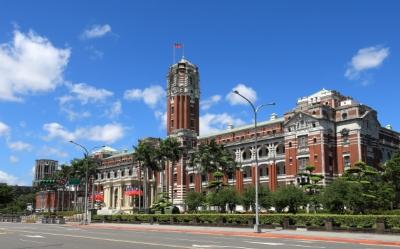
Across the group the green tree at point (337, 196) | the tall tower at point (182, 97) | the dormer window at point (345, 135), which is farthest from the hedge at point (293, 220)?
the tall tower at point (182, 97)

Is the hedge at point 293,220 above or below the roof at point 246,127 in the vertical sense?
below

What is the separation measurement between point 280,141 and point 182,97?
3248 centimetres

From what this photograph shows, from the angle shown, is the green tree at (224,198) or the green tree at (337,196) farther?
the green tree at (224,198)

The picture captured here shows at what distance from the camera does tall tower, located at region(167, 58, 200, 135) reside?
123 meters

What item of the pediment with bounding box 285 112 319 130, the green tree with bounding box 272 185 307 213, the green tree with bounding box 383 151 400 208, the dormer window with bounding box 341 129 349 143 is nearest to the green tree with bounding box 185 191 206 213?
the pediment with bounding box 285 112 319 130

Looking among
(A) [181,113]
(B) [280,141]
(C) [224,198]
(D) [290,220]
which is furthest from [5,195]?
(D) [290,220]

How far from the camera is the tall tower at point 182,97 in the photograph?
122625mm

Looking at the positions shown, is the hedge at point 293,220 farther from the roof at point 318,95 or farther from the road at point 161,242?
the roof at point 318,95

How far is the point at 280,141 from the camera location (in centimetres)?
10081

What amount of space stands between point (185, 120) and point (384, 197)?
218 feet

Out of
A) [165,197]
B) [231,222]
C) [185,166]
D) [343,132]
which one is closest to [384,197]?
[231,222]

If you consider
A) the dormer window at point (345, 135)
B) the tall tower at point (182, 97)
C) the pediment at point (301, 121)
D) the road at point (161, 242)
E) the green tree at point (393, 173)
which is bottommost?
the road at point (161, 242)

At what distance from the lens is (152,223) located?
64.8 m

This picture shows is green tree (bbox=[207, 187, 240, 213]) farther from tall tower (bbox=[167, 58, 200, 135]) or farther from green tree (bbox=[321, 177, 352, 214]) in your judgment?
tall tower (bbox=[167, 58, 200, 135])
